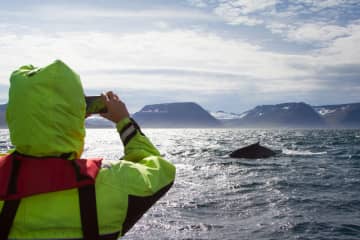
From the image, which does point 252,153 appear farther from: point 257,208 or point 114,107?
point 114,107

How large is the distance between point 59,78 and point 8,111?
0.41 metres

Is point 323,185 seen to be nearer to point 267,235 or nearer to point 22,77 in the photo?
point 267,235

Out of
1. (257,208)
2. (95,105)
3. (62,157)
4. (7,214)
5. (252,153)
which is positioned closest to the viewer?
(7,214)

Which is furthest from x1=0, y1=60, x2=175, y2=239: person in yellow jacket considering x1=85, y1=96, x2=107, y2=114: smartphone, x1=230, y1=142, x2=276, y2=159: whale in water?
x1=230, y1=142, x2=276, y2=159: whale in water

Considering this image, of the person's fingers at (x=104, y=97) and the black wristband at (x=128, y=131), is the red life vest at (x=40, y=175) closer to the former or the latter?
the black wristband at (x=128, y=131)

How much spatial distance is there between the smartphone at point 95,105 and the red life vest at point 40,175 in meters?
0.50

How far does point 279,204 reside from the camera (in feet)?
66.4

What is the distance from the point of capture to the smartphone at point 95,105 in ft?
10.5

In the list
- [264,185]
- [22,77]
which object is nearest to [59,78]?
[22,77]

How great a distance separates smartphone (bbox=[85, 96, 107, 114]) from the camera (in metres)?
3.19

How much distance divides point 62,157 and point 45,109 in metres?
0.35

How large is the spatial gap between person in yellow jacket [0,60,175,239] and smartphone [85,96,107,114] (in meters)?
0.31

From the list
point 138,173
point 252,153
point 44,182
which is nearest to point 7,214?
point 44,182

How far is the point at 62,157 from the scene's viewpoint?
2.86 m
